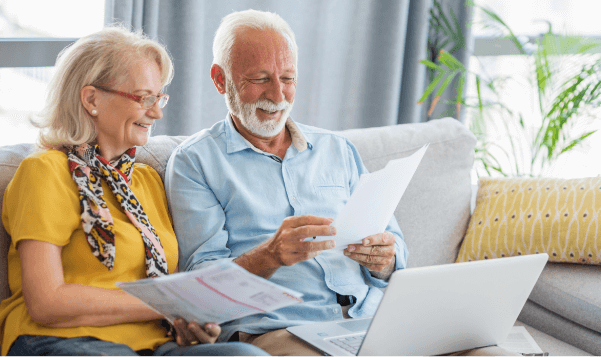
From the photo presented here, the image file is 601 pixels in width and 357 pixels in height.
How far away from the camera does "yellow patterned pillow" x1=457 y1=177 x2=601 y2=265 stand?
1.83 m

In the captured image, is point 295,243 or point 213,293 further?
point 295,243

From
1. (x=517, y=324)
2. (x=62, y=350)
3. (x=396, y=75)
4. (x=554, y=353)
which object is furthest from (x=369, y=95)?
(x=62, y=350)

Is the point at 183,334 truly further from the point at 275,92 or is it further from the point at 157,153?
the point at 275,92

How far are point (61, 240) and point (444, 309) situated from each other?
0.82 m

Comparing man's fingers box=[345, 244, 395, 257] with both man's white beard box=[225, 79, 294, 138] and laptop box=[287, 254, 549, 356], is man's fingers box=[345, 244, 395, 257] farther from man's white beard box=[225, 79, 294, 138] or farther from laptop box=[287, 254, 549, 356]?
man's white beard box=[225, 79, 294, 138]

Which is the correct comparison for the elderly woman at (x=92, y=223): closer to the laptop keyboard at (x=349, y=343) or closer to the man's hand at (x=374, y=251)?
the laptop keyboard at (x=349, y=343)

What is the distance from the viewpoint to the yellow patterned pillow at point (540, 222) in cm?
183

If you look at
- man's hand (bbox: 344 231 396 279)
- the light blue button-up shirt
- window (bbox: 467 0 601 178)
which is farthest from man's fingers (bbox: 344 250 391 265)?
window (bbox: 467 0 601 178)

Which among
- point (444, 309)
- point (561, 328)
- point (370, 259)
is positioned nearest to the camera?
point (444, 309)

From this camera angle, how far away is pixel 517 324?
6.23 feet

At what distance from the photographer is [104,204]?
4.14 feet

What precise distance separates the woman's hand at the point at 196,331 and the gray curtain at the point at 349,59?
4.83 feet

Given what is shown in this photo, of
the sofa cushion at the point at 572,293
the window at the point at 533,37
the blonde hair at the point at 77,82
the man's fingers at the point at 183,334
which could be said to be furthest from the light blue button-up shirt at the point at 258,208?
the window at the point at 533,37

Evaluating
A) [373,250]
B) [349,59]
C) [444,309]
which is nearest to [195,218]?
[373,250]
